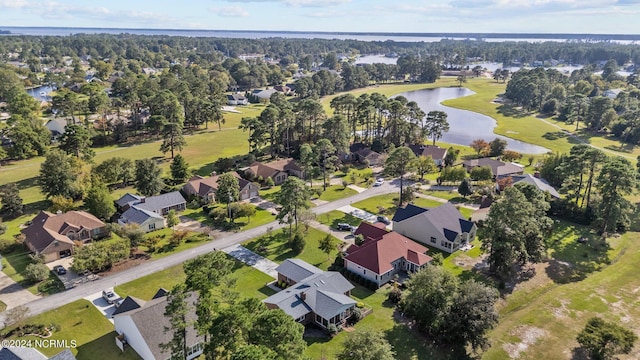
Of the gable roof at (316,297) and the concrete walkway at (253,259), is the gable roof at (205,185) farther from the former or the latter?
the gable roof at (316,297)

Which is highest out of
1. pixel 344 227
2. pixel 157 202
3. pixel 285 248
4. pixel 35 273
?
pixel 157 202

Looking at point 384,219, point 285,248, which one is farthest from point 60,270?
point 384,219

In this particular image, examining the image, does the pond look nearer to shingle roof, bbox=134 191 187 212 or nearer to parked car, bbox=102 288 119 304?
shingle roof, bbox=134 191 187 212

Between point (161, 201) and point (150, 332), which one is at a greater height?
point (150, 332)

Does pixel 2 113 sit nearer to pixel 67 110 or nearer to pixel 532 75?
pixel 67 110

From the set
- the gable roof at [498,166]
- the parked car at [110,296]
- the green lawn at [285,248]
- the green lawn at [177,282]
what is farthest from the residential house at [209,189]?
the gable roof at [498,166]

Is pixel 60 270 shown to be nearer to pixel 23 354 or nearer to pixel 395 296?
pixel 23 354

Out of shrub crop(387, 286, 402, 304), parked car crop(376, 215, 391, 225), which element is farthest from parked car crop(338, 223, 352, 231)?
shrub crop(387, 286, 402, 304)
